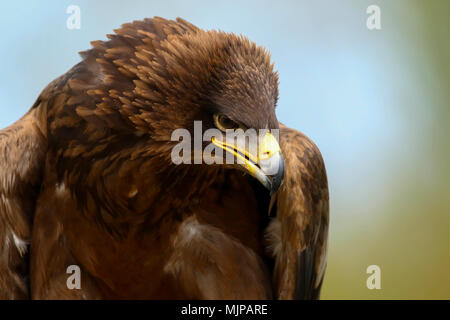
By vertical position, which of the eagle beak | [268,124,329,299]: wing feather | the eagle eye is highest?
the eagle eye

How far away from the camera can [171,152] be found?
2.27m

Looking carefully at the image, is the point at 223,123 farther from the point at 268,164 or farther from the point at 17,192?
the point at 17,192

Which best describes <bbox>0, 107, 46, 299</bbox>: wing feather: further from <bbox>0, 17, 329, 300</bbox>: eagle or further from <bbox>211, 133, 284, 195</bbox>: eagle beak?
<bbox>211, 133, 284, 195</bbox>: eagle beak

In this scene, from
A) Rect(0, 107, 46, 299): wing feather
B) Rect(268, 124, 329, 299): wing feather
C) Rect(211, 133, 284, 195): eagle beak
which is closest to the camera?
Rect(211, 133, 284, 195): eagle beak

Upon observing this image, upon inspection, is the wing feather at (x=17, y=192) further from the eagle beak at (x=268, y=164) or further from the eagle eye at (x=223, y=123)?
the eagle beak at (x=268, y=164)

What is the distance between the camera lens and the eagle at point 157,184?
222cm

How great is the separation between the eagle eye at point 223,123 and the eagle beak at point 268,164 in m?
0.10

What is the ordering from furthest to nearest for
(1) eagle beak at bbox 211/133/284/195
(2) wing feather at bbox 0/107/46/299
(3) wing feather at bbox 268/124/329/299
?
1. (3) wing feather at bbox 268/124/329/299
2. (2) wing feather at bbox 0/107/46/299
3. (1) eagle beak at bbox 211/133/284/195

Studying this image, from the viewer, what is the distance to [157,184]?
95.1 inches

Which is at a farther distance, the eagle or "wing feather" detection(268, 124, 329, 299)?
"wing feather" detection(268, 124, 329, 299)

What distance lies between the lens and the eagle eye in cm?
217

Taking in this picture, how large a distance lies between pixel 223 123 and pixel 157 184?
43cm

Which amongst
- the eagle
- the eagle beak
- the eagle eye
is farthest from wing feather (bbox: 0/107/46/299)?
the eagle beak

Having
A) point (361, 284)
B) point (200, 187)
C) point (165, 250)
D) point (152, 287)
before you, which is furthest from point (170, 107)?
point (361, 284)
